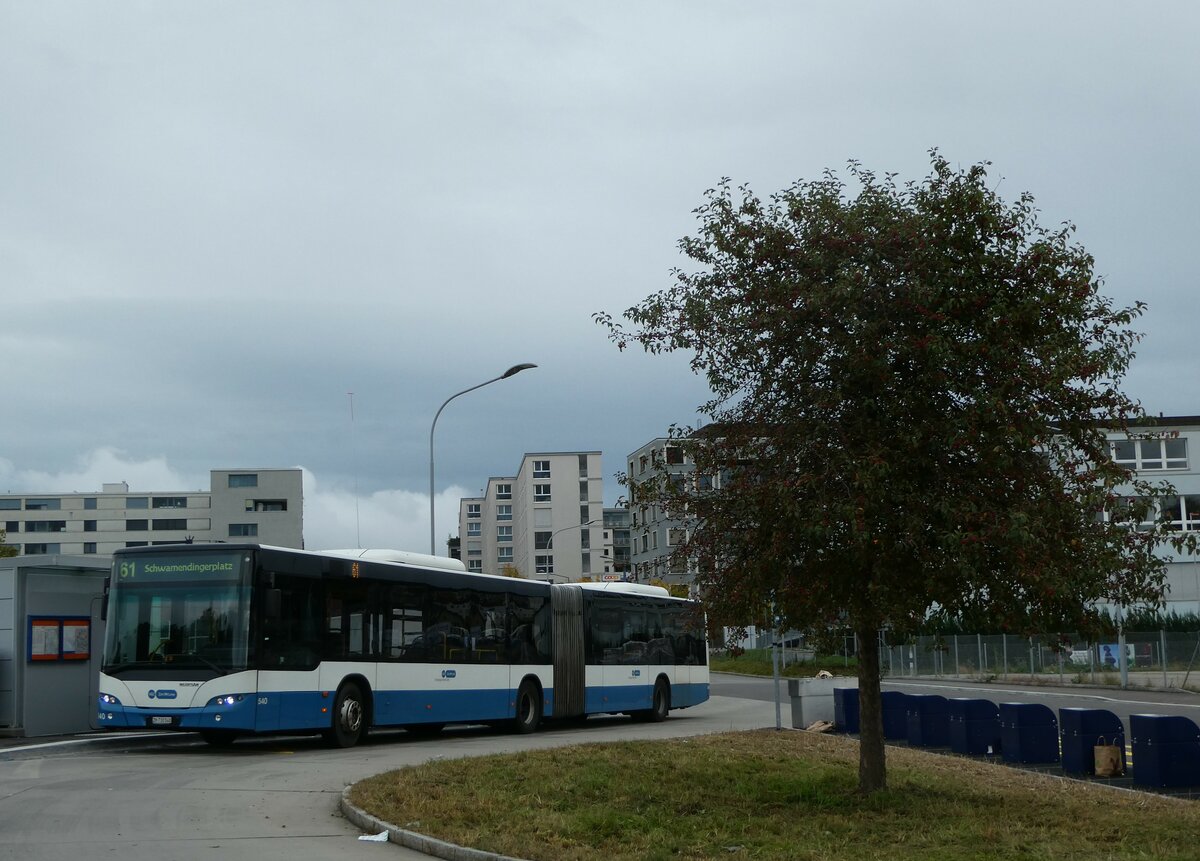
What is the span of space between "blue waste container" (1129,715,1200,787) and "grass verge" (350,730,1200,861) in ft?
2.48

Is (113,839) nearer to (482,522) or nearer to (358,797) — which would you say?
(358,797)

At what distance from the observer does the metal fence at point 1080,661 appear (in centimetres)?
4441

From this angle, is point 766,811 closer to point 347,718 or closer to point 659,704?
point 347,718

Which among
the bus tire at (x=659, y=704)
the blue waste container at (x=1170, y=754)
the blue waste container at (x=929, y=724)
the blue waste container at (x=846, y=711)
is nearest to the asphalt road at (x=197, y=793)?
the blue waste container at (x=846, y=711)

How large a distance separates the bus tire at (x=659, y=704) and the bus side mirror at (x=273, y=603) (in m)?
11.7

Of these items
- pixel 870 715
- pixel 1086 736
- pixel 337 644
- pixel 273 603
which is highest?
pixel 273 603

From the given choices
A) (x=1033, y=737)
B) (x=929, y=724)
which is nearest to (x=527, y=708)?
(x=929, y=724)

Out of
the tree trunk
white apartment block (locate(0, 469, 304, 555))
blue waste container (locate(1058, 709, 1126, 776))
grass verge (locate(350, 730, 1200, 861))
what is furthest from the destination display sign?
white apartment block (locate(0, 469, 304, 555))

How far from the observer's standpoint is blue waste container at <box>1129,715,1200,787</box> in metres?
15.3

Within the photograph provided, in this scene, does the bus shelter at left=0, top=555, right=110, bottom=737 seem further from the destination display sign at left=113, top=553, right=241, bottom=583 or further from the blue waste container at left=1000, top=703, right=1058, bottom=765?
the blue waste container at left=1000, top=703, right=1058, bottom=765

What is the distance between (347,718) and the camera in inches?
832

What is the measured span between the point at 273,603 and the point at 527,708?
743 cm

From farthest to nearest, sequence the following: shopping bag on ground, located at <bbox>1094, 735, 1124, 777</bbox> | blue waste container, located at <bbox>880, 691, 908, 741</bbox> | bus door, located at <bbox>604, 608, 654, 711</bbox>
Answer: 1. bus door, located at <bbox>604, 608, 654, 711</bbox>
2. blue waste container, located at <bbox>880, 691, 908, 741</bbox>
3. shopping bag on ground, located at <bbox>1094, 735, 1124, 777</bbox>

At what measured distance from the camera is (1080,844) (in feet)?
34.8
